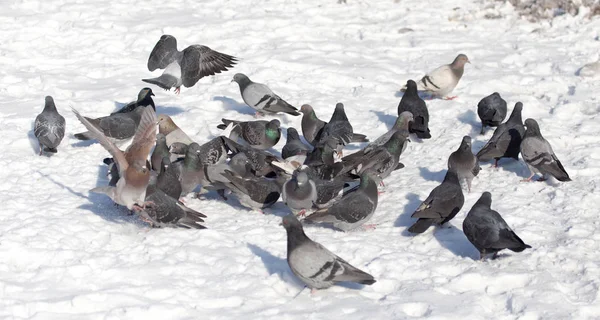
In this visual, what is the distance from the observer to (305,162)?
380 inches

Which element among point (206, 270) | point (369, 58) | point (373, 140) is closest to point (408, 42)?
point (369, 58)

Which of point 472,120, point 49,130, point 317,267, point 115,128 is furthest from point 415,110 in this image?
point 49,130

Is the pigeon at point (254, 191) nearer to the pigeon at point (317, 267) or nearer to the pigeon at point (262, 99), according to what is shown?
the pigeon at point (317, 267)

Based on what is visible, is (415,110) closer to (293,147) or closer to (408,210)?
(293,147)

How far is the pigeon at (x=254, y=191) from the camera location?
28.1 ft

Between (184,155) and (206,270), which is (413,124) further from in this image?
(206,270)

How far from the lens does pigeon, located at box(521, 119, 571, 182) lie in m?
9.02

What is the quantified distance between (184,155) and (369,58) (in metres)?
4.66

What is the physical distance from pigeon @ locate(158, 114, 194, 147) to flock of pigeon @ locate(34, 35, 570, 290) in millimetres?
13

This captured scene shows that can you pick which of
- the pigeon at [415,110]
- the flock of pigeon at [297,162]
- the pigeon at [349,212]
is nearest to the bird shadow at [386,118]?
the pigeon at [415,110]

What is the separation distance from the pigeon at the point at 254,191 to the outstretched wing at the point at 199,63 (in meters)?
2.65

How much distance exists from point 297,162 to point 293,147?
0.49 meters

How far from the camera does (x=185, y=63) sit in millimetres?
10953

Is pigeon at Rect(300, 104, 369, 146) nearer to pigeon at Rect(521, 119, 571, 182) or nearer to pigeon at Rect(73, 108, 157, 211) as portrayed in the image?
pigeon at Rect(521, 119, 571, 182)
